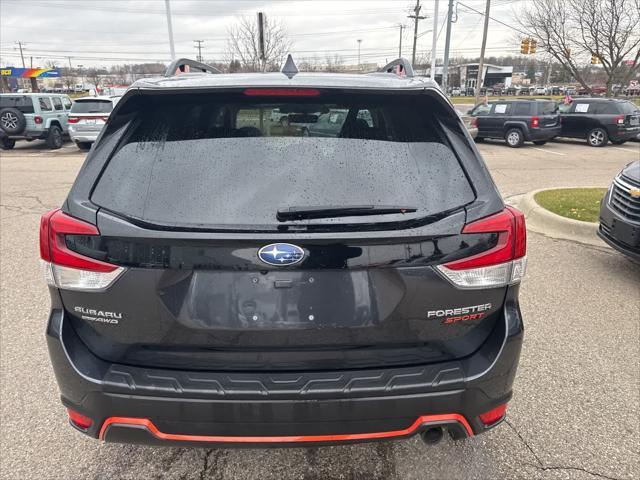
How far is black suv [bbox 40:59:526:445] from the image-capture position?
167 cm

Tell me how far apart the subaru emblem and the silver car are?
52.9 ft

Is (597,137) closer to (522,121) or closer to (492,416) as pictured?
(522,121)

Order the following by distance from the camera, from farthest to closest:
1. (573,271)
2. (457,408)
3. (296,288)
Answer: (573,271)
(457,408)
(296,288)

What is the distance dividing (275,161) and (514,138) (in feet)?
58.2

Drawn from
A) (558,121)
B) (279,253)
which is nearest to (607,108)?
(558,121)

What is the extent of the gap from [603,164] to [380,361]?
1435 centimetres

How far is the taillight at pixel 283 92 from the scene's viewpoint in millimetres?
1880

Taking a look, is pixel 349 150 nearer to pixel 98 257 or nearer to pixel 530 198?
pixel 98 257

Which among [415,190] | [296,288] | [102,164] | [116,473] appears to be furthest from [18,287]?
[415,190]

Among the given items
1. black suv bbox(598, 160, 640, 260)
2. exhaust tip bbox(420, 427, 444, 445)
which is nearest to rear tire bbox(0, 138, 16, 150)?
black suv bbox(598, 160, 640, 260)

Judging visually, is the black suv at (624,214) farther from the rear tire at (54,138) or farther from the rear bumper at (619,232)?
the rear tire at (54,138)

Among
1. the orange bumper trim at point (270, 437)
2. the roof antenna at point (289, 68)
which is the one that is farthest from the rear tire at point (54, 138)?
the orange bumper trim at point (270, 437)

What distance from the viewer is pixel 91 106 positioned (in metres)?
Answer: 15.9

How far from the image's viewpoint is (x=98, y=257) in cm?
170
